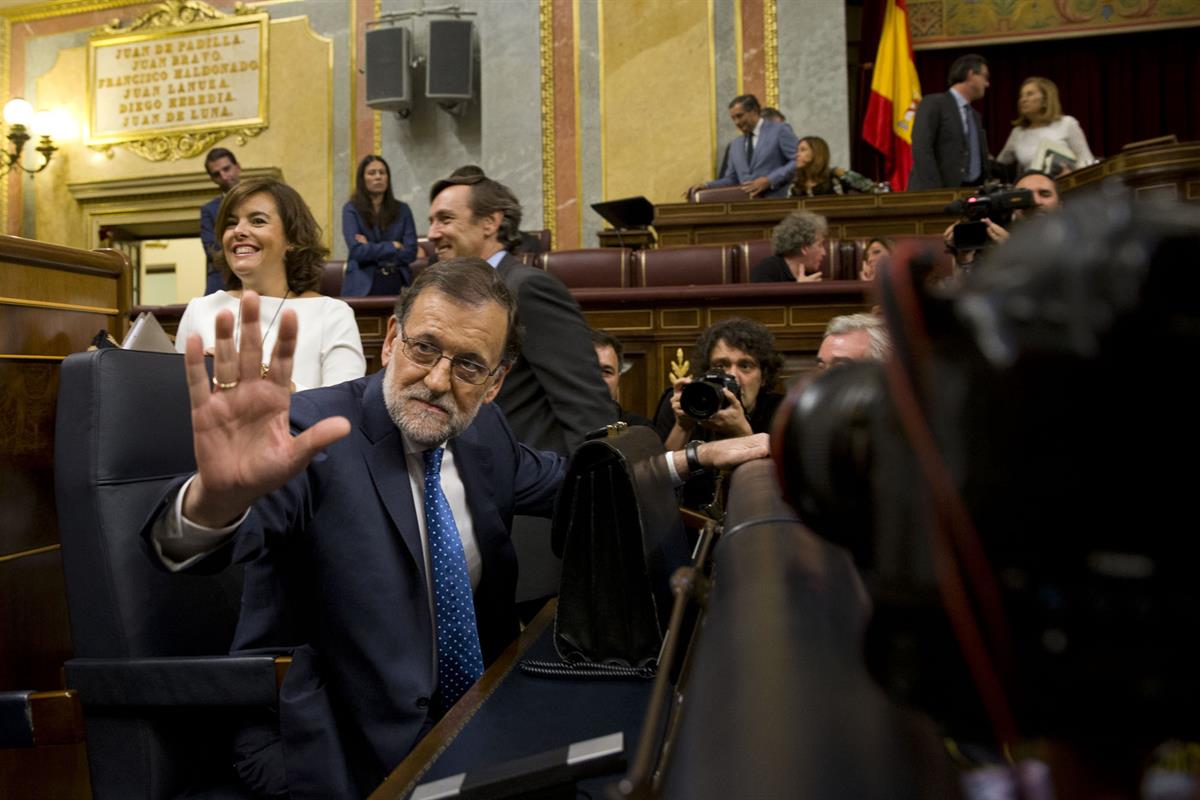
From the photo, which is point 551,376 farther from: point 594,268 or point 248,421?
point 594,268

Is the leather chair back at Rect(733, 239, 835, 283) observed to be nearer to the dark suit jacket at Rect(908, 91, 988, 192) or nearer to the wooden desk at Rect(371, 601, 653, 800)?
the dark suit jacket at Rect(908, 91, 988, 192)

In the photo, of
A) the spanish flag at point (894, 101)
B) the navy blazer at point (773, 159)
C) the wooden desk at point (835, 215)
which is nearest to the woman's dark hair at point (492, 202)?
the wooden desk at point (835, 215)

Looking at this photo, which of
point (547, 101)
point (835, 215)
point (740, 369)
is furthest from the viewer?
point (547, 101)

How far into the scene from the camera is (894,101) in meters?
8.88

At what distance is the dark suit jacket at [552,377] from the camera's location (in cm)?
214

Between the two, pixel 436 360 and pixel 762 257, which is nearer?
pixel 436 360

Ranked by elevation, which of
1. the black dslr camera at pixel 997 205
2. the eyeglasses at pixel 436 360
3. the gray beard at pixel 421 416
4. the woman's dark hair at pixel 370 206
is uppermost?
the woman's dark hair at pixel 370 206

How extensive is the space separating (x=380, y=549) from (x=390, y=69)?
8.00m

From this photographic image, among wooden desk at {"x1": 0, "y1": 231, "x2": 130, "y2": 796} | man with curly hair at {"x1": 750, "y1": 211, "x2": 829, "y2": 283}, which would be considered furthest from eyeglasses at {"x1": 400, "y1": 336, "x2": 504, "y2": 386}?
man with curly hair at {"x1": 750, "y1": 211, "x2": 829, "y2": 283}

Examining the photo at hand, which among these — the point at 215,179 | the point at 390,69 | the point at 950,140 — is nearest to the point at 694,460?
the point at 215,179

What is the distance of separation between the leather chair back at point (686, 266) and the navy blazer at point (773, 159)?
1.44 m

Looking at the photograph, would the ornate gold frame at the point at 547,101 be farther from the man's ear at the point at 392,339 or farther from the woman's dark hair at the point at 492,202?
the man's ear at the point at 392,339

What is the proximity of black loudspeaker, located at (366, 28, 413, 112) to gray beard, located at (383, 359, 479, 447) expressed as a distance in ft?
24.9

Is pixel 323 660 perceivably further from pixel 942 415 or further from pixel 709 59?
pixel 709 59
